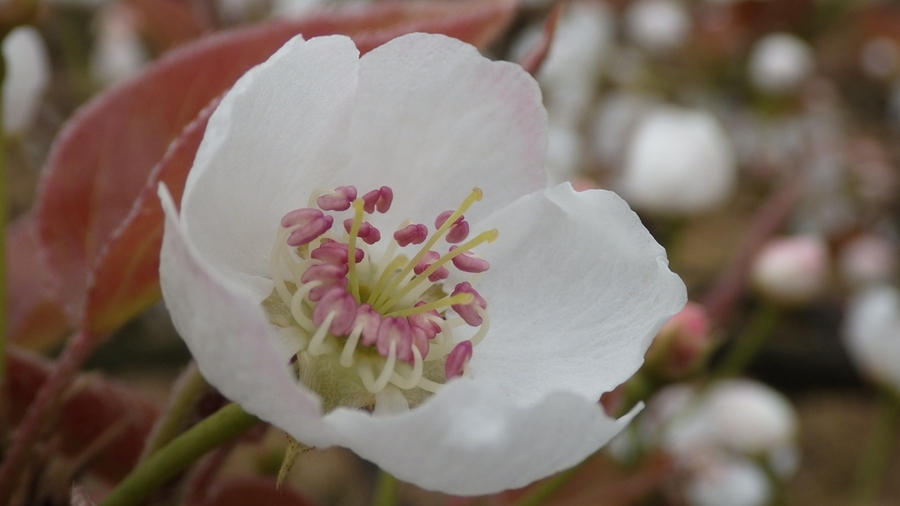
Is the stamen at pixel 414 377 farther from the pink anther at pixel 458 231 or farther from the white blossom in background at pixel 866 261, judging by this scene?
the white blossom in background at pixel 866 261

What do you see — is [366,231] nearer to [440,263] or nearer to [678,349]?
[440,263]

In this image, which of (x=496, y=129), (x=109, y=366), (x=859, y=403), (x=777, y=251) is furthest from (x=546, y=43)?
(x=859, y=403)

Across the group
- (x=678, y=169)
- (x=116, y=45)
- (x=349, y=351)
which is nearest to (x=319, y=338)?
(x=349, y=351)

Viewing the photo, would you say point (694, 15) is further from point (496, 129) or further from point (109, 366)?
point (496, 129)

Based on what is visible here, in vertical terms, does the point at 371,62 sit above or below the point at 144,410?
above

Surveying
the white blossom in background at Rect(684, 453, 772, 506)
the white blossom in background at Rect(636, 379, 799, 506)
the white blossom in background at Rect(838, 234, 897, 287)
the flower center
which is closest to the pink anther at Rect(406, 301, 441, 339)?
the flower center

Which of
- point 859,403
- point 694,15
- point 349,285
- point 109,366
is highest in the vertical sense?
point 349,285

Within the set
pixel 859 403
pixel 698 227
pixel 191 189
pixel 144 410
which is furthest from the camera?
pixel 698 227

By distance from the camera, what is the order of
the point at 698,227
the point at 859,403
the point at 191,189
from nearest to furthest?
the point at 191,189 → the point at 859,403 → the point at 698,227
